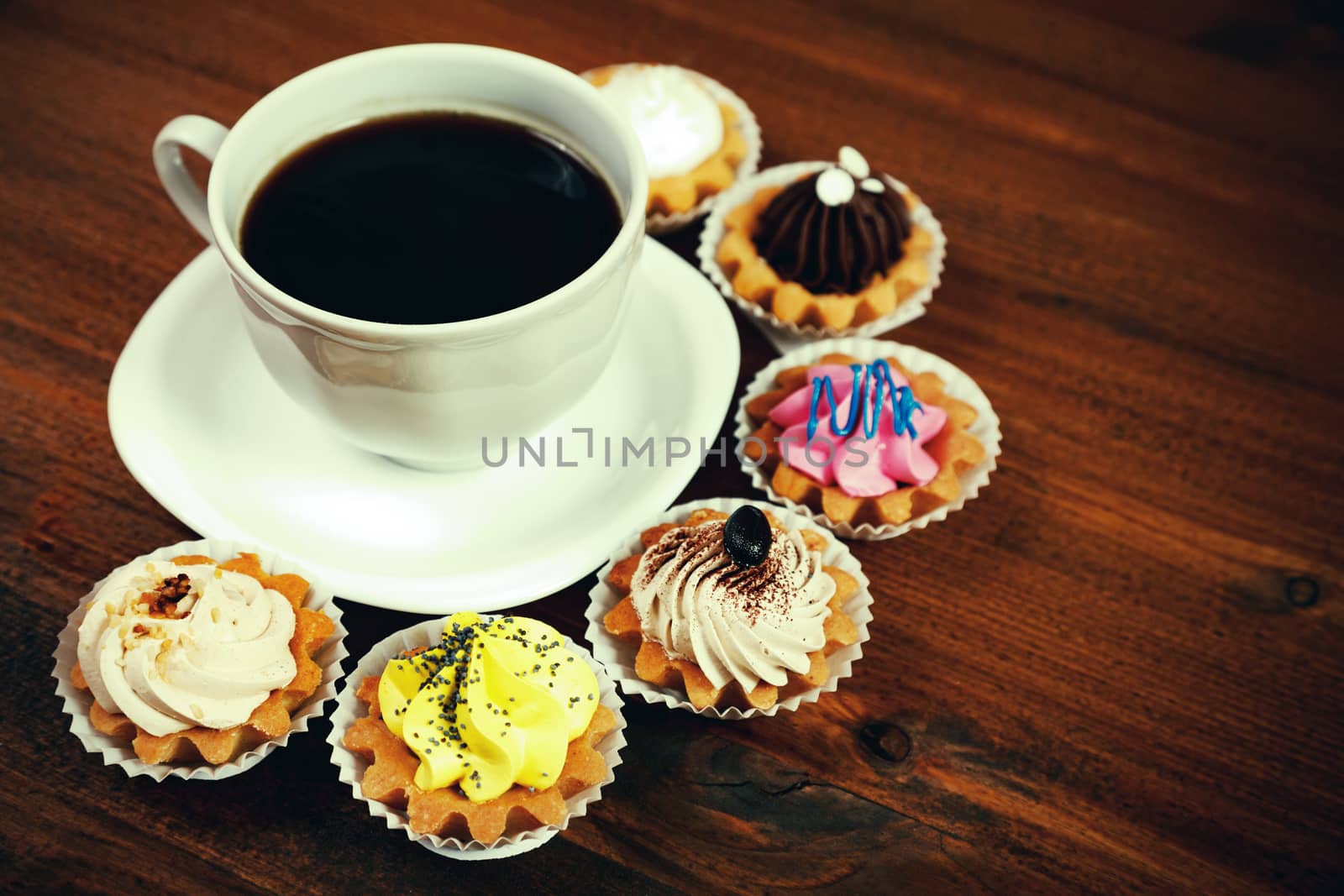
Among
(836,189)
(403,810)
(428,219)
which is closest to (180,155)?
(428,219)

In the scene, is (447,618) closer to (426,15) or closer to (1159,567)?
(1159,567)

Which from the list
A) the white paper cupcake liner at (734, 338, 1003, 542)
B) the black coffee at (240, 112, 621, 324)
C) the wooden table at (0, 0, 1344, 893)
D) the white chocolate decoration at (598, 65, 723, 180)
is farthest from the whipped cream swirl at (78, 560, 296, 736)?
the white chocolate decoration at (598, 65, 723, 180)

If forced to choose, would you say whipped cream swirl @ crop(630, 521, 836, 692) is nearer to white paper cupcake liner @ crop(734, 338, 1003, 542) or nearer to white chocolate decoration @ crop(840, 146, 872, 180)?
white paper cupcake liner @ crop(734, 338, 1003, 542)

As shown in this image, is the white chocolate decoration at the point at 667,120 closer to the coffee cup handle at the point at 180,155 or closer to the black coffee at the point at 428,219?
the black coffee at the point at 428,219

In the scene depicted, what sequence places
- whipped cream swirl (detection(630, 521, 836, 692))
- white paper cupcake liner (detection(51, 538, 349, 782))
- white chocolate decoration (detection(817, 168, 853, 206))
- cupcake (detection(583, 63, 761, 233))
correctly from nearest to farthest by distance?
white paper cupcake liner (detection(51, 538, 349, 782)) → whipped cream swirl (detection(630, 521, 836, 692)) → white chocolate decoration (detection(817, 168, 853, 206)) → cupcake (detection(583, 63, 761, 233))

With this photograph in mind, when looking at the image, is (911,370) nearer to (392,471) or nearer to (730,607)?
(730,607)

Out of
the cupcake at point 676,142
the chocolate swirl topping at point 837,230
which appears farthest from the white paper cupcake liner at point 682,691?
the cupcake at point 676,142

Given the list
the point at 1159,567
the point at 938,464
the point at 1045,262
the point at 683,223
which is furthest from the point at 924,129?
the point at 1159,567
